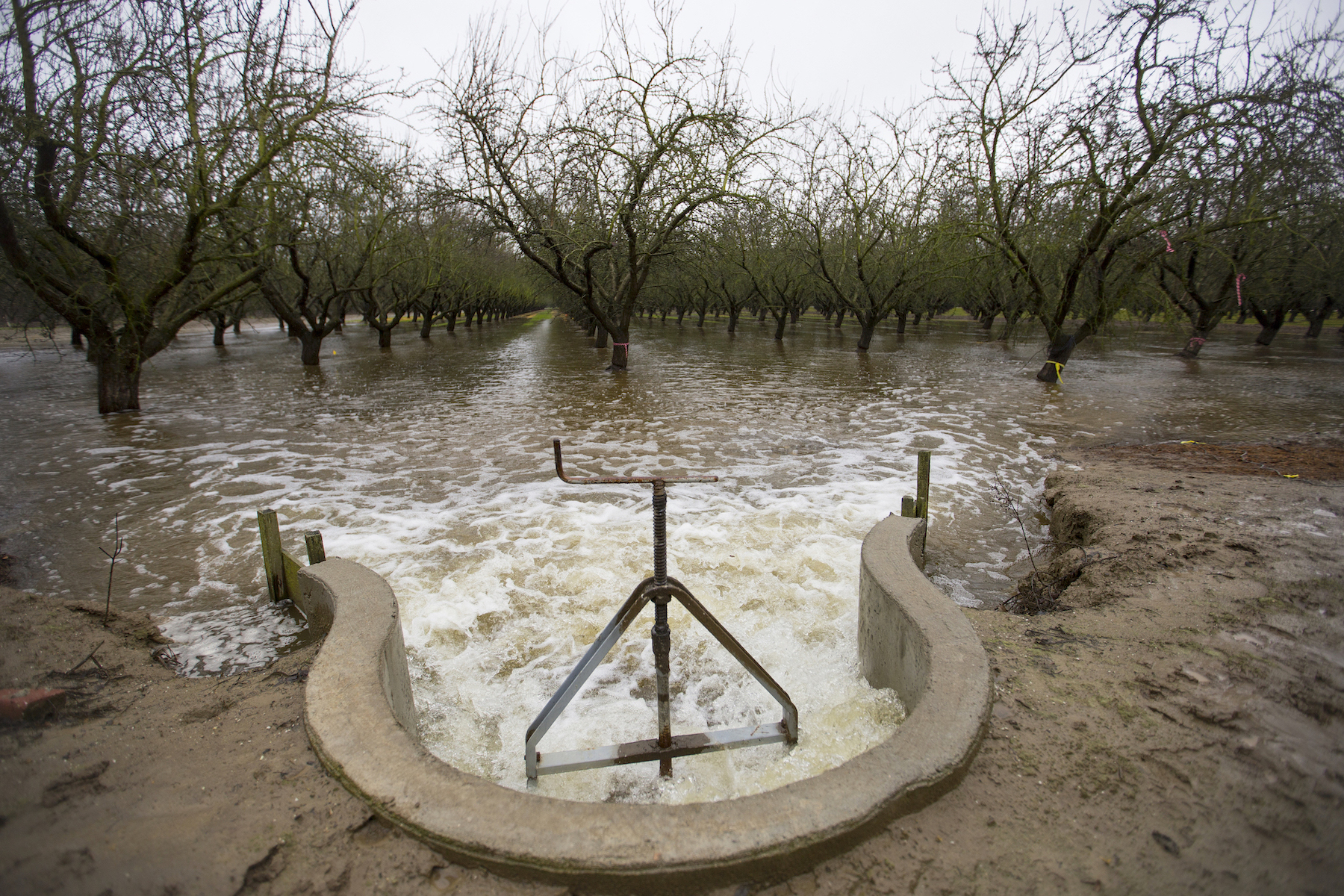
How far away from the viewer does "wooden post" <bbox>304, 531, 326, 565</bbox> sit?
139 inches

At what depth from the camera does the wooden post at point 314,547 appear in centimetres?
354

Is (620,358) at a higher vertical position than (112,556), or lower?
higher

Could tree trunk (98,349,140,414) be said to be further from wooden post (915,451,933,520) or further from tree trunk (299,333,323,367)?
wooden post (915,451,933,520)

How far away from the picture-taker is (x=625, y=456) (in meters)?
7.79

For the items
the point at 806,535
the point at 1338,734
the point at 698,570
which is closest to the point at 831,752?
the point at 1338,734

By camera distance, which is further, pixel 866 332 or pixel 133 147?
pixel 866 332

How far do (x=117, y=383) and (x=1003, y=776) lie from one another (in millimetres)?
13362

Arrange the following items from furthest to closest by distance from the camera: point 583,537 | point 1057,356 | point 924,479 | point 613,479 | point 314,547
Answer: point 1057,356
point 583,537
point 924,479
point 314,547
point 613,479

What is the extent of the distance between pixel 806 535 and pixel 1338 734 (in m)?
3.31

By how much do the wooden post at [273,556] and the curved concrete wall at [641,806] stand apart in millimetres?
1551

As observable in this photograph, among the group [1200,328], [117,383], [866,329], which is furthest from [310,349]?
[1200,328]

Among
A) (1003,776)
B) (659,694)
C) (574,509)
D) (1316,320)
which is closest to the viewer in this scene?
(1003,776)

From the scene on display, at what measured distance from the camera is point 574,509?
5855 millimetres

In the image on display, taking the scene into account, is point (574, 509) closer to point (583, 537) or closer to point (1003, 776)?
point (583, 537)
